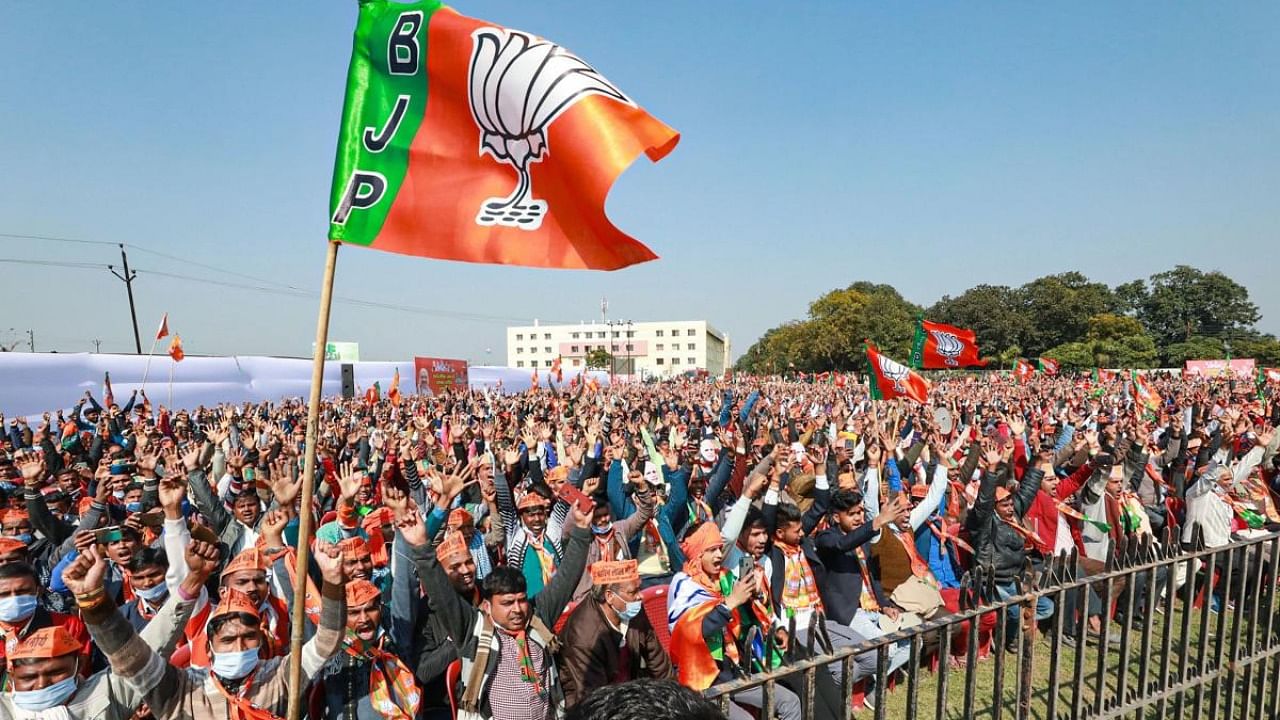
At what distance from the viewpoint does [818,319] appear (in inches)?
2741

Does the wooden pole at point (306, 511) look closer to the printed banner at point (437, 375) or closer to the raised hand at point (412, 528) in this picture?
the raised hand at point (412, 528)

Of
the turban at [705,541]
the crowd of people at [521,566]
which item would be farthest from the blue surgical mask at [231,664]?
the turban at [705,541]

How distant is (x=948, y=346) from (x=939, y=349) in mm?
289

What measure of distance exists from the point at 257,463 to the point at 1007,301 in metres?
75.9

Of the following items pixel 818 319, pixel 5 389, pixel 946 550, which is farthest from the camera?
pixel 818 319

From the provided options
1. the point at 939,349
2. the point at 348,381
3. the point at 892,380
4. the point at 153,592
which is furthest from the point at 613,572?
the point at 348,381

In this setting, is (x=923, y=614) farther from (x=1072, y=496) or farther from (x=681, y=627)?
(x=1072, y=496)

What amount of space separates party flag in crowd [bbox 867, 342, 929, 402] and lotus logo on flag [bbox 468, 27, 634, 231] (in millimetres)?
11445

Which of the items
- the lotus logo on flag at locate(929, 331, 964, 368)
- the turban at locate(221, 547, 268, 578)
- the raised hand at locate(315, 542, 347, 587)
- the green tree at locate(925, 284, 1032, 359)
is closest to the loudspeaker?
the lotus logo on flag at locate(929, 331, 964, 368)

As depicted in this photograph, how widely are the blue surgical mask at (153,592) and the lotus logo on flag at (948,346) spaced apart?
1589 centimetres

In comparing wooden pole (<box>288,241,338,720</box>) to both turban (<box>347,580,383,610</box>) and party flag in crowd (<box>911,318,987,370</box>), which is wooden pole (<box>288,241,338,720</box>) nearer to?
turban (<box>347,580,383,610</box>)

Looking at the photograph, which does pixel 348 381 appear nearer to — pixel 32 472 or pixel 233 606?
pixel 32 472

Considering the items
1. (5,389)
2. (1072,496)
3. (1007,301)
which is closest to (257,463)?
(1072,496)

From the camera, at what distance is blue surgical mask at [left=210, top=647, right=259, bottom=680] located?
113 inches
